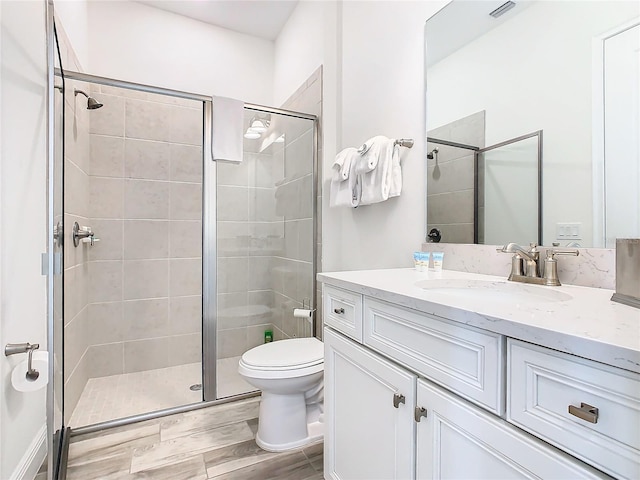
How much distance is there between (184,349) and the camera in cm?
264

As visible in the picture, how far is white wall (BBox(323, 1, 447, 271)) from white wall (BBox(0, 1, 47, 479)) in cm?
141

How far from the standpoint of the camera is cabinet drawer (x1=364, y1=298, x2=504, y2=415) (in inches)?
25.6

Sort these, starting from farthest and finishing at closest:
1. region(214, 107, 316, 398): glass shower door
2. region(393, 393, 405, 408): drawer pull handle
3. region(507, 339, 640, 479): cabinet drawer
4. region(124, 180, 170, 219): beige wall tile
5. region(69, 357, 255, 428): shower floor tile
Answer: region(124, 180, 170, 219): beige wall tile, region(214, 107, 316, 398): glass shower door, region(69, 357, 255, 428): shower floor tile, region(393, 393, 405, 408): drawer pull handle, region(507, 339, 640, 479): cabinet drawer

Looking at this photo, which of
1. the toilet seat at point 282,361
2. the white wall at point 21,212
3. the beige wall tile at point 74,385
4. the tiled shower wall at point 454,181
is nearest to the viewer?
the white wall at point 21,212

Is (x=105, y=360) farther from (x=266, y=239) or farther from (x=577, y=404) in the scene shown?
(x=577, y=404)

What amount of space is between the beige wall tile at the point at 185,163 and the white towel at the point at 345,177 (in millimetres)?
1237

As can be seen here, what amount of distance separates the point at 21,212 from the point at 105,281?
5.81 feet

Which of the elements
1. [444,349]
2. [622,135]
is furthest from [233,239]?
[622,135]

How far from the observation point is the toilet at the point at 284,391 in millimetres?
1537

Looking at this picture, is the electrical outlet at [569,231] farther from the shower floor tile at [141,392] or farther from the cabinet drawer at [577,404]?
the shower floor tile at [141,392]

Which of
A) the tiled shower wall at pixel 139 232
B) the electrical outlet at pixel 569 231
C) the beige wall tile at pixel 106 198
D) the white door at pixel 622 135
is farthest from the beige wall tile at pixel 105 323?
the white door at pixel 622 135

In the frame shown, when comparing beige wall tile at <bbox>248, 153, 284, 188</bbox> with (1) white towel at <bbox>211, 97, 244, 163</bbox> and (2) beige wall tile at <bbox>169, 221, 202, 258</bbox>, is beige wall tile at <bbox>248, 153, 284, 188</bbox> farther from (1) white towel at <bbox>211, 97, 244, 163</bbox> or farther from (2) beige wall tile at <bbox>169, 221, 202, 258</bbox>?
(2) beige wall tile at <bbox>169, 221, 202, 258</bbox>

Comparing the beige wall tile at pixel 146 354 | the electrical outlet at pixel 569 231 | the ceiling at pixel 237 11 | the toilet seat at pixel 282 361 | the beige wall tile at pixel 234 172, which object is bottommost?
the beige wall tile at pixel 146 354

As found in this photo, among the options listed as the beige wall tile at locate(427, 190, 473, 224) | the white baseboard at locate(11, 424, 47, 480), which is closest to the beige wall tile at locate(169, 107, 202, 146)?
the beige wall tile at locate(427, 190, 473, 224)
